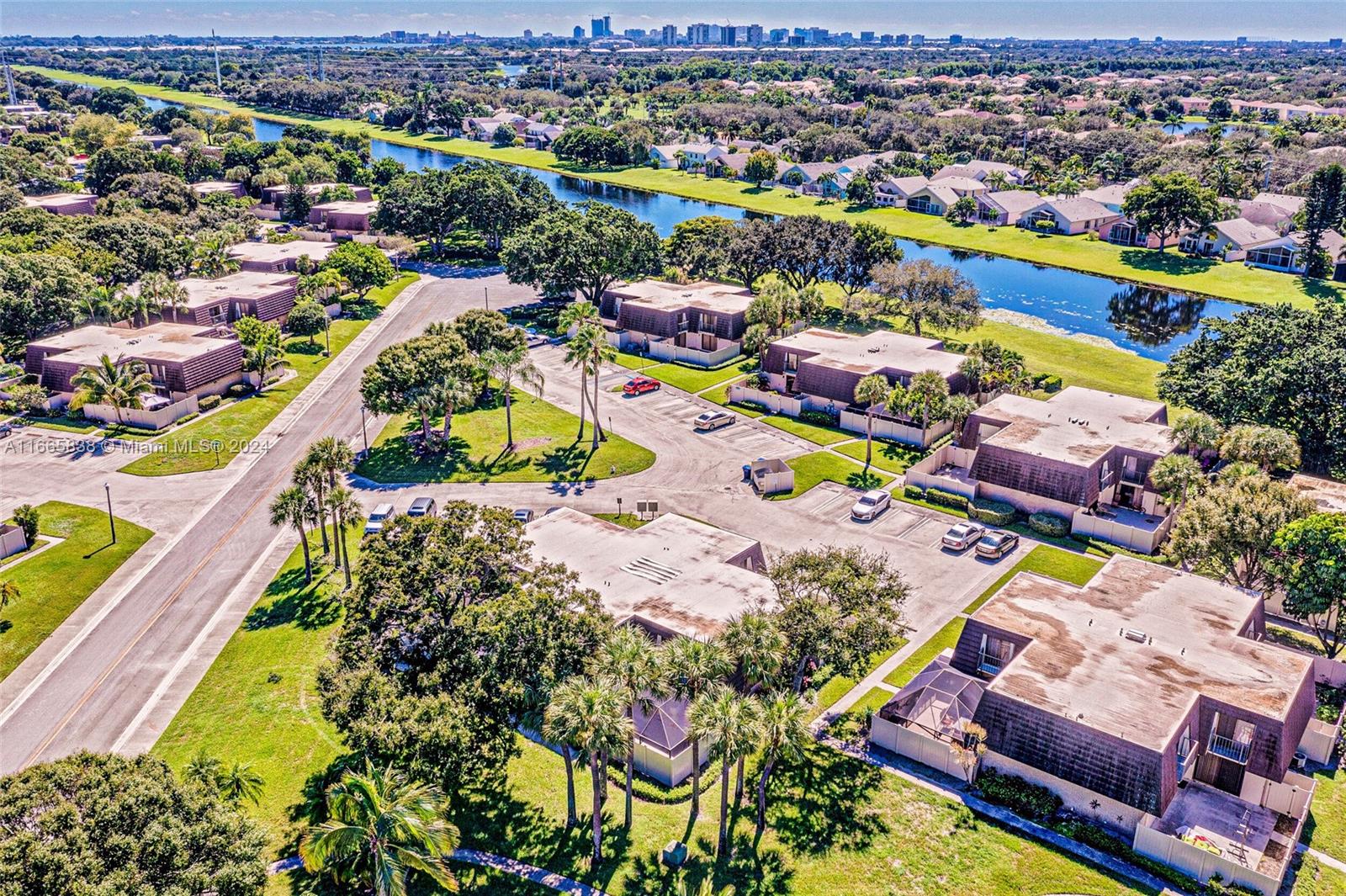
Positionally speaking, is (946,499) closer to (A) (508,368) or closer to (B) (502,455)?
(B) (502,455)

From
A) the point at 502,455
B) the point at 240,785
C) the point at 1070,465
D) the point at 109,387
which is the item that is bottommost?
the point at 240,785

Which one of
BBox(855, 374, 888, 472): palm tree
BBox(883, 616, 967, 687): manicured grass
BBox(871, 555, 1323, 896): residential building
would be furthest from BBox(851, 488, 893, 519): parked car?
BBox(871, 555, 1323, 896): residential building

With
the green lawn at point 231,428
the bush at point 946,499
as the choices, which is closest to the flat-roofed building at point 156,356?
the green lawn at point 231,428

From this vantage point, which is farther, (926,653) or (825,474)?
(825,474)

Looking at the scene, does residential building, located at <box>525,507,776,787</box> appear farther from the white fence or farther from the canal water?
the canal water

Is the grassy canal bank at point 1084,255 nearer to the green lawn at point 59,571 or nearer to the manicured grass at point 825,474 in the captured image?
the manicured grass at point 825,474

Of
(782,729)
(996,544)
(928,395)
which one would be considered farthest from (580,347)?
(782,729)

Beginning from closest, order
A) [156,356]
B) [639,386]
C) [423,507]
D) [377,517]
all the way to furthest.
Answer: [377,517] → [423,507] → [156,356] → [639,386]
